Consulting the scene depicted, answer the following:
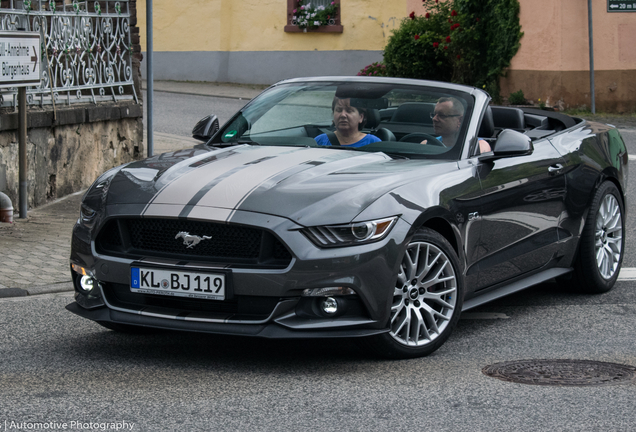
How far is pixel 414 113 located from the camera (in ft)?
20.1

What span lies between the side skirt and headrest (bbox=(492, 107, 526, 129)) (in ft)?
4.09

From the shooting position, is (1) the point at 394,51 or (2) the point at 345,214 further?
(1) the point at 394,51

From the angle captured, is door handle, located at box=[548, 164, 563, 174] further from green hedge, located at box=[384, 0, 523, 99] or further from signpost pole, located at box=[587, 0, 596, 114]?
green hedge, located at box=[384, 0, 523, 99]

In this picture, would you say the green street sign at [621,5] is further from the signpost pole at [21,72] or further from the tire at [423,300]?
the tire at [423,300]

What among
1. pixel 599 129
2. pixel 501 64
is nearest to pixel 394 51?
pixel 501 64

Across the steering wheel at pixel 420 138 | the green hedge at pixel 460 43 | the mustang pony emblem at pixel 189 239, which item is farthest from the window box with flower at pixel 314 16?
the mustang pony emblem at pixel 189 239

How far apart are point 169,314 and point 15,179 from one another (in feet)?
17.3

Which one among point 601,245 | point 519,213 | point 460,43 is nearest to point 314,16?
point 460,43

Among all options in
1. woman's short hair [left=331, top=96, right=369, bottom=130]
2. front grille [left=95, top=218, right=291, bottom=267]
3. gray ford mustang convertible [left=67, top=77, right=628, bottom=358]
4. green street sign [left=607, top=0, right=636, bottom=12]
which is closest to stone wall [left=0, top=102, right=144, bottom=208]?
gray ford mustang convertible [left=67, top=77, right=628, bottom=358]

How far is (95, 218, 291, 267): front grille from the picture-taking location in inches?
186

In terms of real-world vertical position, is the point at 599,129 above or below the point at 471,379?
above

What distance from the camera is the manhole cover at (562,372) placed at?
475cm

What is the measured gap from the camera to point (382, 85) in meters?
6.31

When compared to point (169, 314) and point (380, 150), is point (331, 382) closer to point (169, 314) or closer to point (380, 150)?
point (169, 314)
